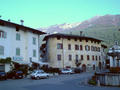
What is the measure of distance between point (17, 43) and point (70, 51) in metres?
18.2

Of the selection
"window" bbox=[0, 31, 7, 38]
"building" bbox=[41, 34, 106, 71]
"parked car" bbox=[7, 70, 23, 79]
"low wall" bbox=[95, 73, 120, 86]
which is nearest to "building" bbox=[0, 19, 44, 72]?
"window" bbox=[0, 31, 7, 38]

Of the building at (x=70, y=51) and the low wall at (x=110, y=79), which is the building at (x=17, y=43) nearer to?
the building at (x=70, y=51)

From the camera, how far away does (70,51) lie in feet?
157

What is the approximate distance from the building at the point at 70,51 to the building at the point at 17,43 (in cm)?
805

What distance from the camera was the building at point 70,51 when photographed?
150 ft

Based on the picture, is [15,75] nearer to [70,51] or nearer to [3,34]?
[3,34]

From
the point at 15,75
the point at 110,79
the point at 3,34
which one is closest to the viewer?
the point at 110,79

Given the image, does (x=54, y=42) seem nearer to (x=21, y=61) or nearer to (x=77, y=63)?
(x=77, y=63)

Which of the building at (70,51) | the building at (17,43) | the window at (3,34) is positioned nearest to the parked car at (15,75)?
the building at (17,43)

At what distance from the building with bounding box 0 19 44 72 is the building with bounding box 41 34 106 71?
26.4 feet

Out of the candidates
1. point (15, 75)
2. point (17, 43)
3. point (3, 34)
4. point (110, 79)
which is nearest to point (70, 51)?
point (17, 43)

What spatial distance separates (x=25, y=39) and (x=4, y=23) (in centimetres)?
605

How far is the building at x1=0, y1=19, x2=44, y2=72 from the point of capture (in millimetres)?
31500

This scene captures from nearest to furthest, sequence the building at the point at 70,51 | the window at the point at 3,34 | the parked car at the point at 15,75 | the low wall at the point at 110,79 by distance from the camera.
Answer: the low wall at the point at 110,79, the parked car at the point at 15,75, the window at the point at 3,34, the building at the point at 70,51
